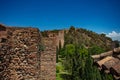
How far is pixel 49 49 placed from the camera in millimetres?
9703

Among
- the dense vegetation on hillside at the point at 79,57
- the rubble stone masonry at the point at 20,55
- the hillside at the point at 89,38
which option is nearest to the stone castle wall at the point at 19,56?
the rubble stone masonry at the point at 20,55

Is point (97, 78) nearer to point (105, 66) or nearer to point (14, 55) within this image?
point (105, 66)

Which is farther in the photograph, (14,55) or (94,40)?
(94,40)

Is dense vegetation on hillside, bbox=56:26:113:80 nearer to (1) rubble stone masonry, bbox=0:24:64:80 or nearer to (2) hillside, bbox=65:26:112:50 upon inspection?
(2) hillside, bbox=65:26:112:50

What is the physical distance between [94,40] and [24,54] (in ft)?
238

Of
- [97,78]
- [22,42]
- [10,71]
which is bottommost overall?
[97,78]

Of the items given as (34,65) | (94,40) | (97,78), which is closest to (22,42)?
(34,65)

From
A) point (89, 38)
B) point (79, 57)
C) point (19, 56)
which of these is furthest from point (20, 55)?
point (89, 38)

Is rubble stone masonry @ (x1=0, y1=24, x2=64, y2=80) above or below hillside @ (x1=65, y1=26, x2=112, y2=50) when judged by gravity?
below

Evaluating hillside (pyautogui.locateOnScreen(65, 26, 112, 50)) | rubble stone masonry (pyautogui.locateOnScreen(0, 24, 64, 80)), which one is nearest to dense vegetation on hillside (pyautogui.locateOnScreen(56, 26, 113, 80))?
hillside (pyautogui.locateOnScreen(65, 26, 112, 50))

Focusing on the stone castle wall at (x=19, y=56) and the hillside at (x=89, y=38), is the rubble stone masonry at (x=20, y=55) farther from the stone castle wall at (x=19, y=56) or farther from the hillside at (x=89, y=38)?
the hillside at (x=89, y=38)

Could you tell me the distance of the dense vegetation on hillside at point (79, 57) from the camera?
19.8 meters

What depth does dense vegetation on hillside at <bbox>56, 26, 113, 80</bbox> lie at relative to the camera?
19805 mm

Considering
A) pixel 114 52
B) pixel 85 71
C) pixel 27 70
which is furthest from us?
pixel 114 52
